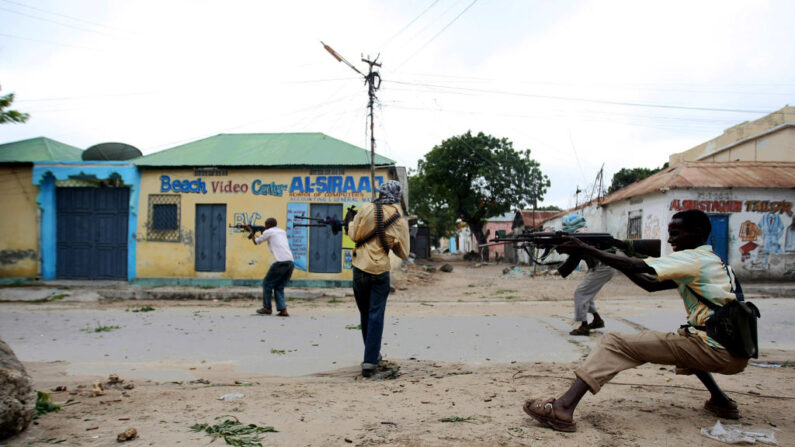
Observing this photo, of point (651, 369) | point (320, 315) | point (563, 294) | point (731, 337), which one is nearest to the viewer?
point (731, 337)

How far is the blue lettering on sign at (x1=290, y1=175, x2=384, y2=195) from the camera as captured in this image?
46.8ft

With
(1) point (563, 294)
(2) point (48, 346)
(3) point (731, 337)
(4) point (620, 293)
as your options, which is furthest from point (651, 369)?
(4) point (620, 293)

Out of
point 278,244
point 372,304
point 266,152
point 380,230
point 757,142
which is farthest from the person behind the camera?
point 757,142

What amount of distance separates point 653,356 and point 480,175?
1312 inches

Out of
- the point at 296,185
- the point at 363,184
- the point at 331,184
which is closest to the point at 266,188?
the point at 296,185

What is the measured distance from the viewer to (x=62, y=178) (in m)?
14.4

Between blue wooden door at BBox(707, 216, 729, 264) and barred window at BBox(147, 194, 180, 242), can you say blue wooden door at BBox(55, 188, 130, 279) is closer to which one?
barred window at BBox(147, 194, 180, 242)

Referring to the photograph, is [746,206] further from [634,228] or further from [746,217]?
[634,228]

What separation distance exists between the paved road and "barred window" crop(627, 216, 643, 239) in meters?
8.39

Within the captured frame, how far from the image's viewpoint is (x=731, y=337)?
2.67 meters

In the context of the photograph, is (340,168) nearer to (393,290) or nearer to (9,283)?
(393,290)

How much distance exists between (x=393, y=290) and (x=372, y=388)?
9.86 meters

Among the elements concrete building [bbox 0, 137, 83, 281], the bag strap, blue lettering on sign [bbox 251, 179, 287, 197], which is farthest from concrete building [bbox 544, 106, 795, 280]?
concrete building [bbox 0, 137, 83, 281]

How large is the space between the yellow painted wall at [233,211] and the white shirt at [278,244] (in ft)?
17.1
